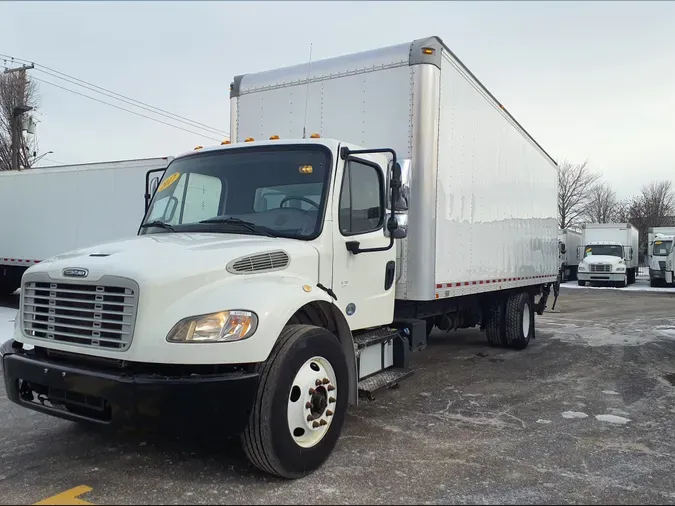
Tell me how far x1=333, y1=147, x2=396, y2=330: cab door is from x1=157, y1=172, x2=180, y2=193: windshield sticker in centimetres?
153

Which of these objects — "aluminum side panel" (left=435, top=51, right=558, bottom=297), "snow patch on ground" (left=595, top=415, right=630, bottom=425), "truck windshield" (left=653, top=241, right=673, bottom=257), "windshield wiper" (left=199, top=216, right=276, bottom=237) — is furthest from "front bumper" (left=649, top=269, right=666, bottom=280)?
"windshield wiper" (left=199, top=216, right=276, bottom=237)

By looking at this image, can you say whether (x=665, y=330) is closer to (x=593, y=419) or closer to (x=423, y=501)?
(x=593, y=419)

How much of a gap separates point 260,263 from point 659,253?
3248 centimetres

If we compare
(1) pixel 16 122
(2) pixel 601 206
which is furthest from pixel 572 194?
(1) pixel 16 122

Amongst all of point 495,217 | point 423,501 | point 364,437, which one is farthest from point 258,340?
point 495,217

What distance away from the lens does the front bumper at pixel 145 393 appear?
10.5 ft

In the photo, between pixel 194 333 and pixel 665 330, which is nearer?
pixel 194 333

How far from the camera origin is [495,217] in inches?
314

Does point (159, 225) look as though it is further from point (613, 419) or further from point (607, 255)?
point (607, 255)

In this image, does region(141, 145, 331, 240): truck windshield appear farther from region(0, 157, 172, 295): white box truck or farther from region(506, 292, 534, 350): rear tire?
region(0, 157, 172, 295): white box truck

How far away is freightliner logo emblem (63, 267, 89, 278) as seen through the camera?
3.53 m

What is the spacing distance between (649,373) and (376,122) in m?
5.38

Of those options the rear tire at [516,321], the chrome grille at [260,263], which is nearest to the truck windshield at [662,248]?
the rear tire at [516,321]

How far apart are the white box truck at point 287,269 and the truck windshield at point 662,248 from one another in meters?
27.2
